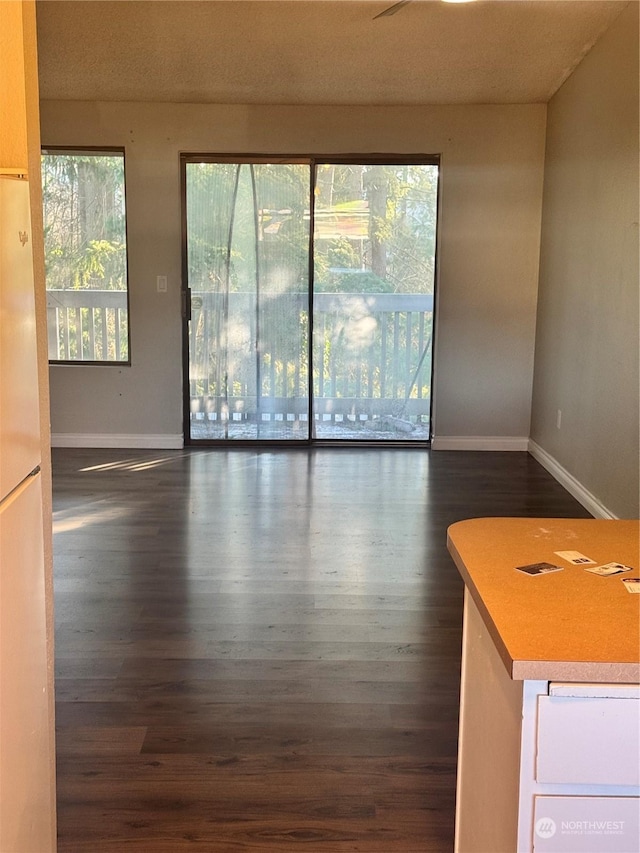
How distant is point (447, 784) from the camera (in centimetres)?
205

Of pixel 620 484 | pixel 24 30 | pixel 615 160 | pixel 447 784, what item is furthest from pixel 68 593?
pixel 615 160

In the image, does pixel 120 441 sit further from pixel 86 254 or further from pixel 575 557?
pixel 575 557

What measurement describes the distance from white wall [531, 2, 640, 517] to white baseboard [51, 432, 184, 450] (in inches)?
109

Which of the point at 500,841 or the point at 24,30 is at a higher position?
the point at 24,30

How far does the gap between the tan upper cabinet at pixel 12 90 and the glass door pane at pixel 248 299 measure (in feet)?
15.3

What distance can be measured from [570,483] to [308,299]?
2394 mm

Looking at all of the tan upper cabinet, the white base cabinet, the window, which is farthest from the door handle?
the white base cabinet

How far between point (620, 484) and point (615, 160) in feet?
5.57

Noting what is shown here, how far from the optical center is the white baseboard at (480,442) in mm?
6188

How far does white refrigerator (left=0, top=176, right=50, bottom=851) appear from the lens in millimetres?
1231

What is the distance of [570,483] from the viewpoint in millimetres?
4949

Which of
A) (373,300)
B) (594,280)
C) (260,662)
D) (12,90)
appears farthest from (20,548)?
(373,300)

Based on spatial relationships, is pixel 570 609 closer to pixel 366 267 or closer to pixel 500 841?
pixel 500 841

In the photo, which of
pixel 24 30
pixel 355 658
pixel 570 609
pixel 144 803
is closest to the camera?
pixel 570 609
